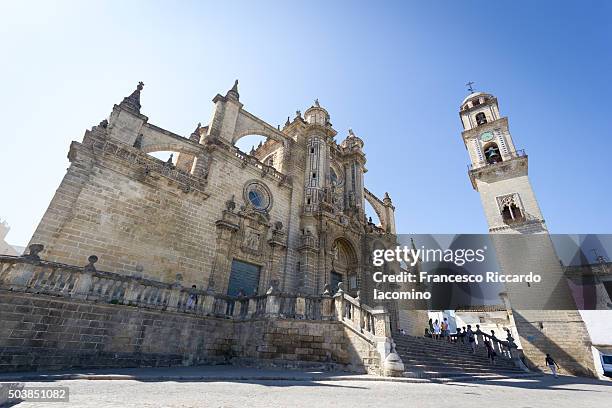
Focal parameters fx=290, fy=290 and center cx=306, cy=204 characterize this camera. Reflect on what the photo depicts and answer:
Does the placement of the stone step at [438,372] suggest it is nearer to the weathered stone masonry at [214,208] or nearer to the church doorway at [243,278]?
the weathered stone masonry at [214,208]

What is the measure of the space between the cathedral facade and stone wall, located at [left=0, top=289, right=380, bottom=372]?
1882 millimetres

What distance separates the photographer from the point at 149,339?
28.2 ft

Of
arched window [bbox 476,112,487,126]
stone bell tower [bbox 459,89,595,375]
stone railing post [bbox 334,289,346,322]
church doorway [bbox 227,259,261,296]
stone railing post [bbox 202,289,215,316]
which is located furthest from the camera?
arched window [bbox 476,112,487,126]

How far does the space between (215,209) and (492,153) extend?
26143 mm

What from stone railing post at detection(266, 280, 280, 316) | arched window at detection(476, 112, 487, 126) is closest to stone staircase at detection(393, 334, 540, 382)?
stone railing post at detection(266, 280, 280, 316)

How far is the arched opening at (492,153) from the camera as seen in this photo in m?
27.3

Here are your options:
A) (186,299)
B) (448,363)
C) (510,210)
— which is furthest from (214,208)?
(510,210)

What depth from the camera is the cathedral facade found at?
11.1m

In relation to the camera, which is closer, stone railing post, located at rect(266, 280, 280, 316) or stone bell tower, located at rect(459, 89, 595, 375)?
stone railing post, located at rect(266, 280, 280, 316)

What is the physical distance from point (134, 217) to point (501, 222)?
25663 mm

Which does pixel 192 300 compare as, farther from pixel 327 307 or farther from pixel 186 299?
pixel 327 307

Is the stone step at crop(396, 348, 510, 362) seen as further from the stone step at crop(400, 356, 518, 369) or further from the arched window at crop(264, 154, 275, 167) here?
the arched window at crop(264, 154, 275, 167)

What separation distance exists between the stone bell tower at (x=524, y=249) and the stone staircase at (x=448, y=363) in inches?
272

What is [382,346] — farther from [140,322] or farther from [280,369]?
[140,322]
